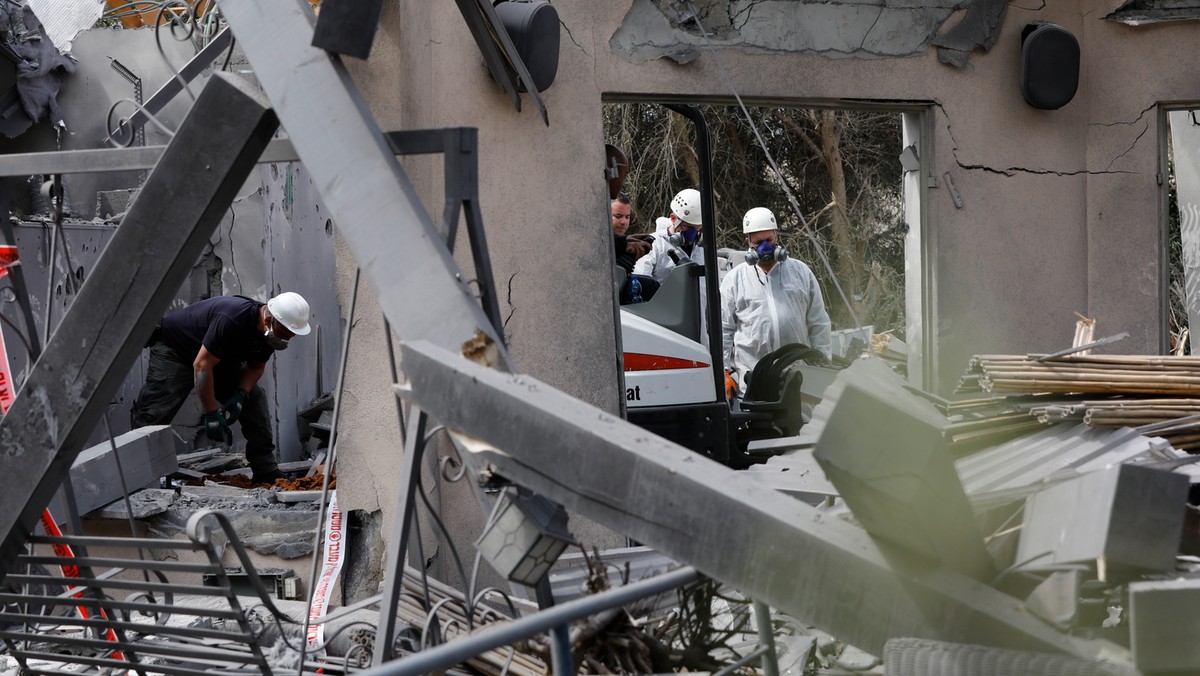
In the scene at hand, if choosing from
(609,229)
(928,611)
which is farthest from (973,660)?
(609,229)

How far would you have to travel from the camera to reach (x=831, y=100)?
21.8 feet

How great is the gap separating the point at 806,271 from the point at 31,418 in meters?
7.13

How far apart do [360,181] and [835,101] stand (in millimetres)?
4683

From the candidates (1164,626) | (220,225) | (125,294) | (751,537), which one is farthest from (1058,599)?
(220,225)

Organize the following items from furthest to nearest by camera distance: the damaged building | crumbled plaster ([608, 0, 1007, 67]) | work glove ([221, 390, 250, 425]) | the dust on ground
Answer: work glove ([221, 390, 250, 425]) < the dust on ground < crumbled plaster ([608, 0, 1007, 67]) < the damaged building

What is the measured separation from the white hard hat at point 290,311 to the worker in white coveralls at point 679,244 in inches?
103

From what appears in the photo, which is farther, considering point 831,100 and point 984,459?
point 831,100

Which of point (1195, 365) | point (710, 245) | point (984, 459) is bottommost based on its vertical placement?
point (984, 459)

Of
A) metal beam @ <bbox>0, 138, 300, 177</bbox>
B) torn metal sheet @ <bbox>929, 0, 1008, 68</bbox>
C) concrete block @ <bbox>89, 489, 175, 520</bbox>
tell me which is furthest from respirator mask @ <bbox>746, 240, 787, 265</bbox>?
metal beam @ <bbox>0, 138, 300, 177</bbox>

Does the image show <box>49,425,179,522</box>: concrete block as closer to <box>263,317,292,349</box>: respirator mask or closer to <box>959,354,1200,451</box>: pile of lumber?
<box>263,317,292,349</box>: respirator mask

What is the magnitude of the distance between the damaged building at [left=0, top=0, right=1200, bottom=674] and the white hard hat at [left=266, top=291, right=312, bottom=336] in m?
1.34

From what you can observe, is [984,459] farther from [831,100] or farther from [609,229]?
[831,100]

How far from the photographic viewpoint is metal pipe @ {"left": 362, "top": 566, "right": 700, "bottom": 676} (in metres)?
1.83

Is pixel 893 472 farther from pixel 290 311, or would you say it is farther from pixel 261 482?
pixel 261 482
